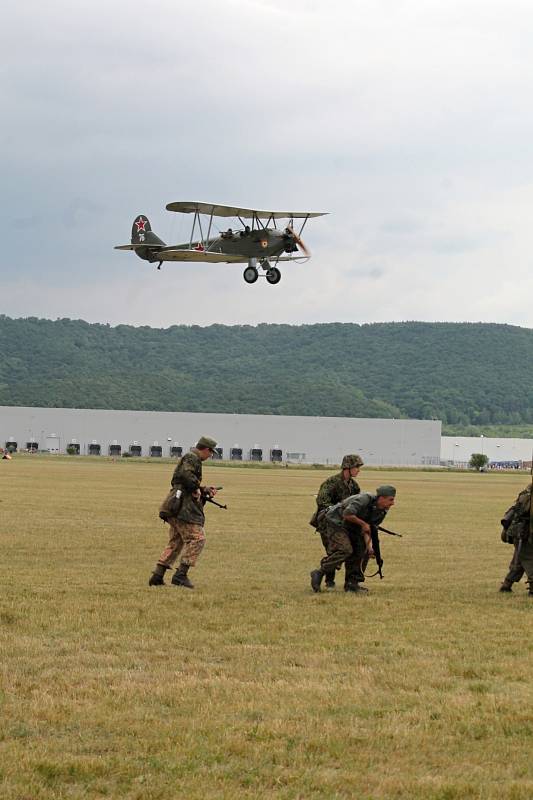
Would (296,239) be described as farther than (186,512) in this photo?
Yes

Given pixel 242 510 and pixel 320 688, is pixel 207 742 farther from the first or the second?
pixel 242 510

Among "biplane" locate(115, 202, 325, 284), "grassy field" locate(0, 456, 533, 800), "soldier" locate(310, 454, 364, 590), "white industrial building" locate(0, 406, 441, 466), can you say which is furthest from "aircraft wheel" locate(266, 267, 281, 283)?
"white industrial building" locate(0, 406, 441, 466)

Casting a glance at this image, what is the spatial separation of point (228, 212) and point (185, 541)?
118ft

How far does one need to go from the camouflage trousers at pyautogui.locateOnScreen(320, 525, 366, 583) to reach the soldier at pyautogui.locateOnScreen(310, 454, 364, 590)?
6.0 inches

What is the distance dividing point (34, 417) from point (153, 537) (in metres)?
111

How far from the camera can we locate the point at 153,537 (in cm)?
2203

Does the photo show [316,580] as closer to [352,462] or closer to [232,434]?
[352,462]

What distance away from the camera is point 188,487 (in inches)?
532

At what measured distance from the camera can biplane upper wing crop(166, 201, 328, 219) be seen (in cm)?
4688

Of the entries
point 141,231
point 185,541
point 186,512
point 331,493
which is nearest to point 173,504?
point 186,512

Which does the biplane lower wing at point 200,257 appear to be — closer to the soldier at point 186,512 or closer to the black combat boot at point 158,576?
the soldier at point 186,512

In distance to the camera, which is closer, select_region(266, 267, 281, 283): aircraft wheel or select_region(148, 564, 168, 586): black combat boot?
select_region(148, 564, 168, 586): black combat boot

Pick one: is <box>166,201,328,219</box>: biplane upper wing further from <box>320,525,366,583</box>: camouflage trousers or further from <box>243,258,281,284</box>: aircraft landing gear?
<box>320,525,366,583</box>: camouflage trousers

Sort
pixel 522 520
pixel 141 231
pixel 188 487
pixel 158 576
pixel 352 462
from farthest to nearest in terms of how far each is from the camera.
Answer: pixel 141 231, pixel 158 576, pixel 352 462, pixel 188 487, pixel 522 520
